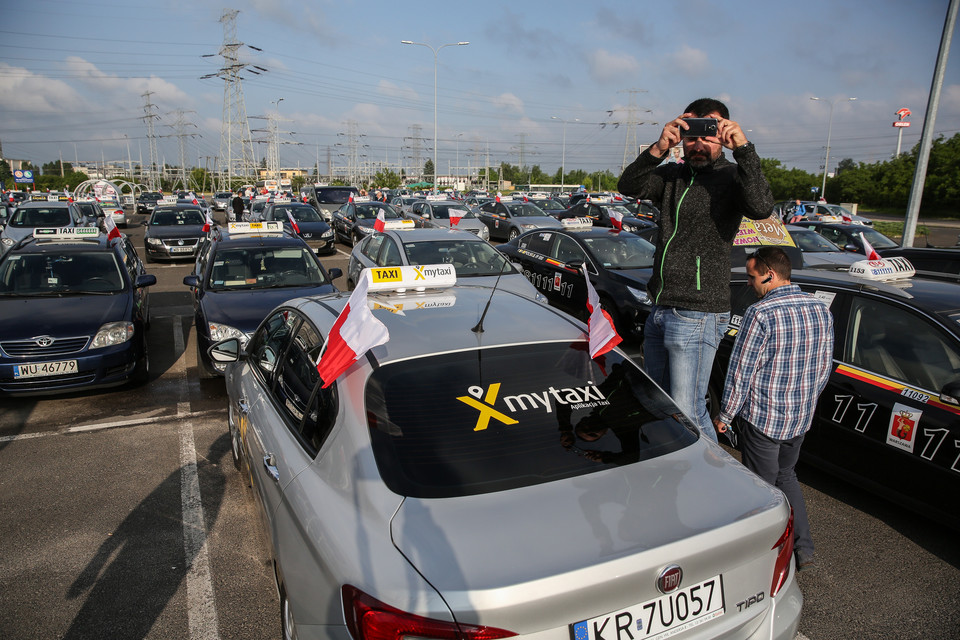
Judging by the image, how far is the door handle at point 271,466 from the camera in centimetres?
260

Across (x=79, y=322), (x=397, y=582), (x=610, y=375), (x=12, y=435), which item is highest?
(x=610, y=375)

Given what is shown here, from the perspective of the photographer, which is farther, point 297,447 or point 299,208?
point 299,208

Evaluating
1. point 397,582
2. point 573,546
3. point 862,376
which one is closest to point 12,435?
point 397,582

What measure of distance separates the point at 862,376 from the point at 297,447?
3.69m

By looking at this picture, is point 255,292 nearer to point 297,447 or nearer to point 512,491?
point 297,447

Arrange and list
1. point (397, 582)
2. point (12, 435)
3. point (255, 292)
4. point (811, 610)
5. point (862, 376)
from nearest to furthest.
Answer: point (397, 582) < point (811, 610) < point (862, 376) < point (12, 435) < point (255, 292)

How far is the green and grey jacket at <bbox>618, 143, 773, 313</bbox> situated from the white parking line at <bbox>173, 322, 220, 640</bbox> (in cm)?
300

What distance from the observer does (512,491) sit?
79.7 inches

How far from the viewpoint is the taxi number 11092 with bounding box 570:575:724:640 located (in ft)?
5.64

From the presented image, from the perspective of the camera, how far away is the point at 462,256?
364 inches

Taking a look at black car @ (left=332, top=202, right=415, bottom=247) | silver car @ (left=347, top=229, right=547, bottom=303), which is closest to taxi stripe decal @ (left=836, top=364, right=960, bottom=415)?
silver car @ (left=347, top=229, right=547, bottom=303)

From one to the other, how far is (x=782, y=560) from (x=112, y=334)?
6.61 metres

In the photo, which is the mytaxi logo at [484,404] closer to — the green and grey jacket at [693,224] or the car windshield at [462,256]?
the green and grey jacket at [693,224]

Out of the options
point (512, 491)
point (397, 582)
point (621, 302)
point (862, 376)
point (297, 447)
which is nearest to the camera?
point (397, 582)
